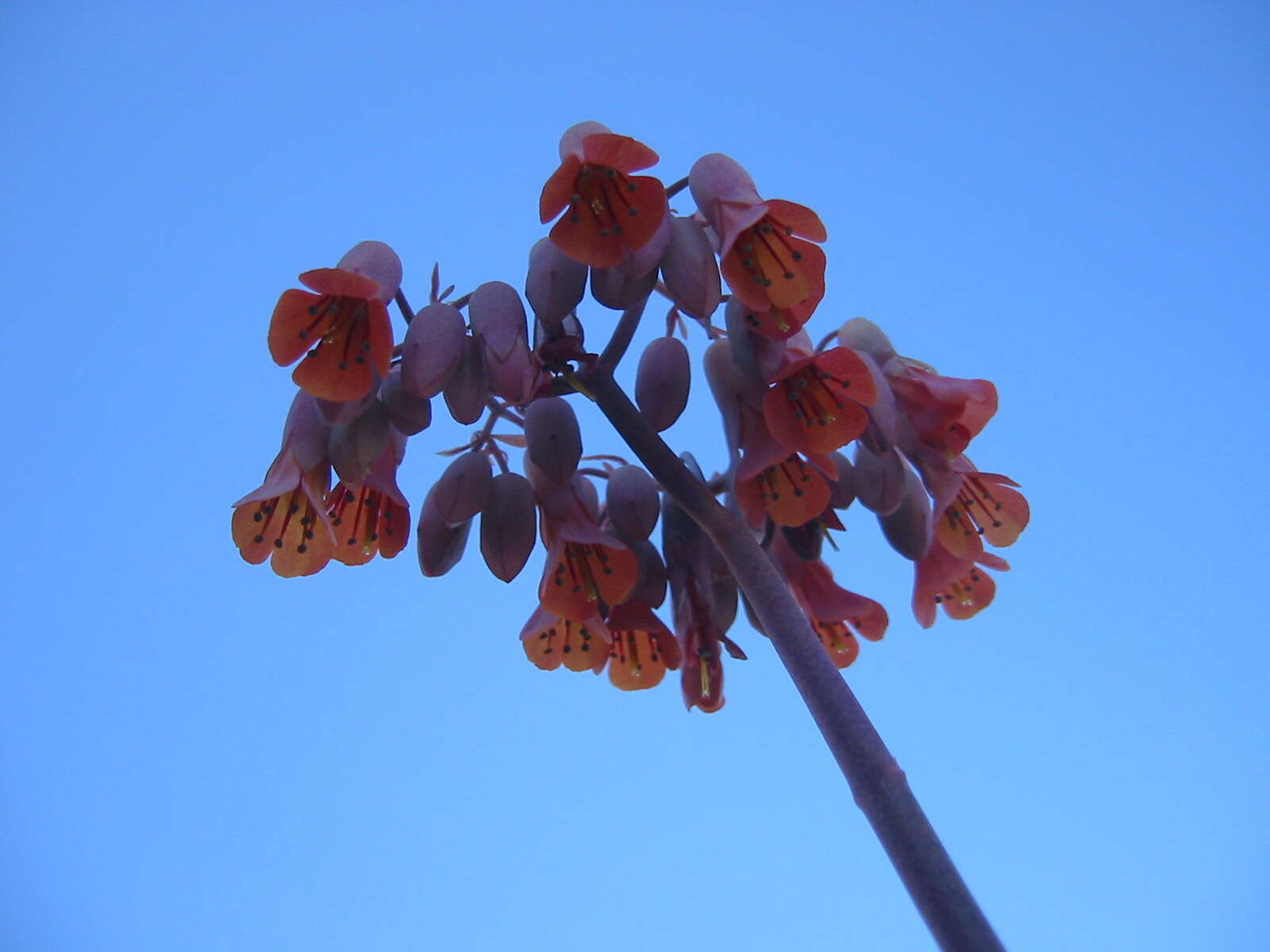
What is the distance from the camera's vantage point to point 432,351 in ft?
5.57

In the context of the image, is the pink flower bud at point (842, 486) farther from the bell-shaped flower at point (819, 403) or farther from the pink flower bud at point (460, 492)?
the pink flower bud at point (460, 492)

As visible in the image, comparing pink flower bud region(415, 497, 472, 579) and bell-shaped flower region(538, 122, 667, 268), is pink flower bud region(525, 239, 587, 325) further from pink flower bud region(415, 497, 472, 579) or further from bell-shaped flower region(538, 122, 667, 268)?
pink flower bud region(415, 497, 472, 579)

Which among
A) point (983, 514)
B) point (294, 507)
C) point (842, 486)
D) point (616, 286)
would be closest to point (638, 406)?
point (616, 286)

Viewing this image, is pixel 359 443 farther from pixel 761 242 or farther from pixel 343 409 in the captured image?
pixel 761 242

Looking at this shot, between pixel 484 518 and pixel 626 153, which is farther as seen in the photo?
pixel 484 518

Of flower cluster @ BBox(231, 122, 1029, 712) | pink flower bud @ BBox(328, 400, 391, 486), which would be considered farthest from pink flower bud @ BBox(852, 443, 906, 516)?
pink flower bud @ BBox(328, 400, 391, 486)

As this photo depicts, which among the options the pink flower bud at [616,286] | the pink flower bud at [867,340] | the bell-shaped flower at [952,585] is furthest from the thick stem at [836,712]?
the bell-shaped flower at [952,585]

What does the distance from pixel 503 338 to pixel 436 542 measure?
1.50 ft

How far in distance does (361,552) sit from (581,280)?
744 millimetres

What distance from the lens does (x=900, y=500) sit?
191cm

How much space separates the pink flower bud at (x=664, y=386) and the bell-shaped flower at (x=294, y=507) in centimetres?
58

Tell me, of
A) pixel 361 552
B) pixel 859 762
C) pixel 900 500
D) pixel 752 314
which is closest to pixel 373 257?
pixel 361 552

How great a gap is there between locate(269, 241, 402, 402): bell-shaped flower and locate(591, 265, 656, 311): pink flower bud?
1.22 feet

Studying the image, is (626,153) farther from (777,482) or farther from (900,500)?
(900,500)
